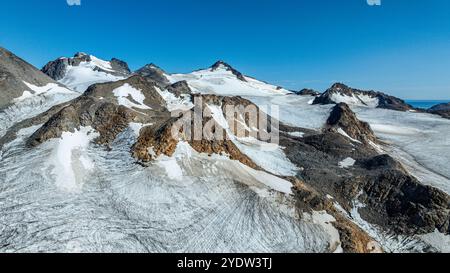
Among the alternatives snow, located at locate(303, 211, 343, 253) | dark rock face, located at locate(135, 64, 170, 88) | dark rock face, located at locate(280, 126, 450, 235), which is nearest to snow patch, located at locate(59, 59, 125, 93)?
dark rock face, located at locate(135, 64, 170, 88)

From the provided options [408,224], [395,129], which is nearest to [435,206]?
[408,224]

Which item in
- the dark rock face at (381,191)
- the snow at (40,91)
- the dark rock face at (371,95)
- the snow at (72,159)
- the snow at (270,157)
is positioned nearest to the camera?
the snow at (72,159)

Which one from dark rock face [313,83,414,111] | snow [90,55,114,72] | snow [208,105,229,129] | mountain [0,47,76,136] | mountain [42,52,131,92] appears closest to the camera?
mountain [0,47,76,136]

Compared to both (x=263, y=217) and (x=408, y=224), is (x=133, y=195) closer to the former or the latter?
(x=263, y=217)

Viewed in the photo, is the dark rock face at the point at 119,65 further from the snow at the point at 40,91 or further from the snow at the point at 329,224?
the snow at the point at 329,224

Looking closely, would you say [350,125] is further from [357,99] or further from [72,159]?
[357,99]

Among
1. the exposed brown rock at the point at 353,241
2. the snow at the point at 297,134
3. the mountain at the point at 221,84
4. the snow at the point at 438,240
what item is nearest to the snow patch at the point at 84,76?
the mountain at the point at 221,84

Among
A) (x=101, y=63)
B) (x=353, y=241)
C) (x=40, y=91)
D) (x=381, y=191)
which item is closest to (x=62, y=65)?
(x=101, y=63)

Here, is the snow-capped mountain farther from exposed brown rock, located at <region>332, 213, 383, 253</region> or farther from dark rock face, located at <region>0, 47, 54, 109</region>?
dark rock face, located at <region>0, 47, 54, 109</region>
